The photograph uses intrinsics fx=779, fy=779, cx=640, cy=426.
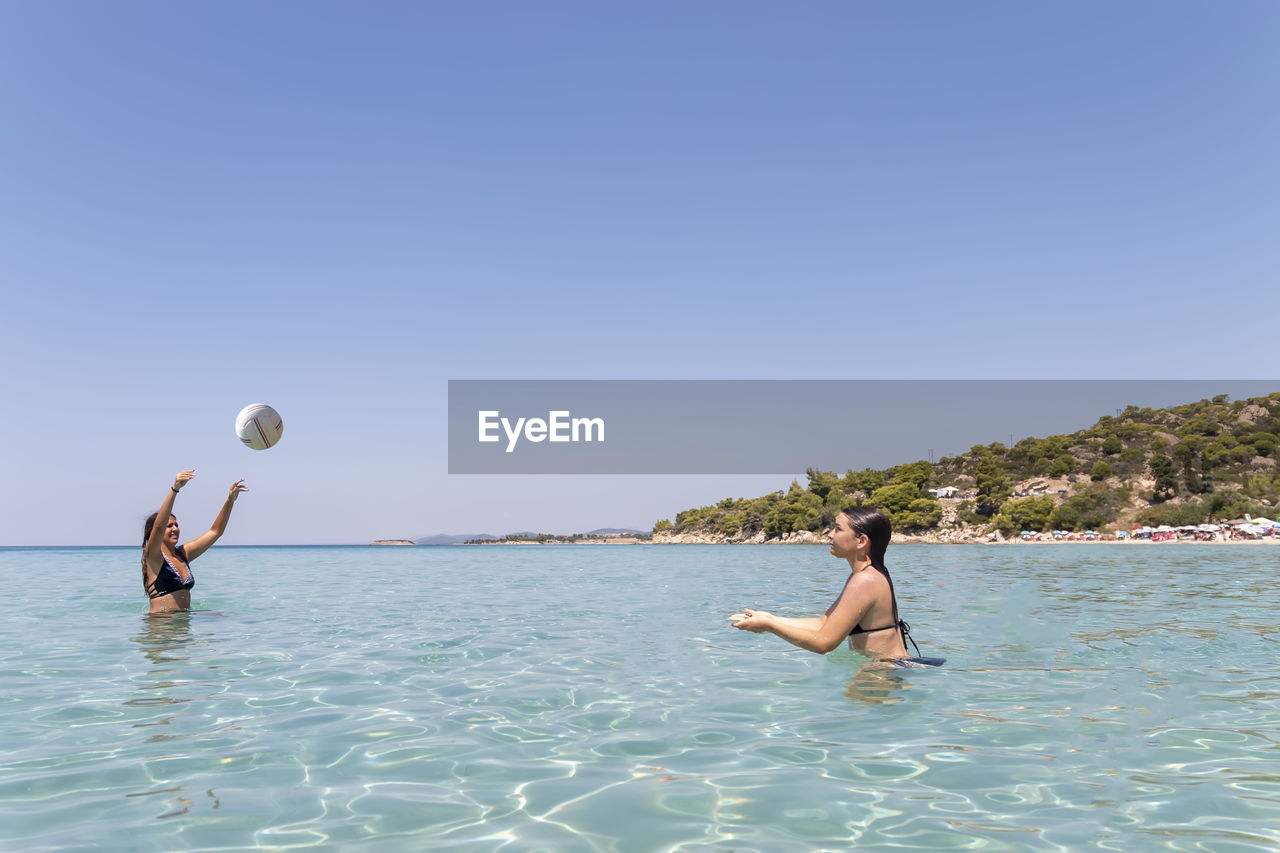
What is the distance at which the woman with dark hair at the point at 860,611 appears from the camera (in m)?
6.28

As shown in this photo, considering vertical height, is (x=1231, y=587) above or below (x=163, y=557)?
below

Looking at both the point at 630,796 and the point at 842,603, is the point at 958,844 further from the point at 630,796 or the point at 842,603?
the point at 842,603

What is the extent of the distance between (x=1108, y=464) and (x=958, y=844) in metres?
114

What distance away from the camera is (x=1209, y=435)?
105 meters

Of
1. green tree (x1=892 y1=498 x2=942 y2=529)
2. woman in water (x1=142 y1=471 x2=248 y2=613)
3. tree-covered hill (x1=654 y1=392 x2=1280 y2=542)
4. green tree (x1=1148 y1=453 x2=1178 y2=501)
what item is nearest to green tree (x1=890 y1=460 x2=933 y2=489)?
tree-covered hill (x1=654 y1=392 x2=1280 y2=542)

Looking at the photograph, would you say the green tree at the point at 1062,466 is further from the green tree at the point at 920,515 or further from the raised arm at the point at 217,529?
the raised arm at the point at 217,529

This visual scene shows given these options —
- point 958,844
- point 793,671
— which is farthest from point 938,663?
point 958,844

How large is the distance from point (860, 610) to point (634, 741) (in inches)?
96.9

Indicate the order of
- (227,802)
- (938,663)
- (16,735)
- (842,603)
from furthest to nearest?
(938,663)
(842,603)
(16,735)
(227,802)

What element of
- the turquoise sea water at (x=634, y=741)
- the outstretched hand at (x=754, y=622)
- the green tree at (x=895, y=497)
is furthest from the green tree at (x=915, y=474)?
the outstretched hand at (x=754, y=622)

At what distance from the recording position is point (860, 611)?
6781 millimetres

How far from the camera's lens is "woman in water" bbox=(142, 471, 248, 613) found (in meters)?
11.2

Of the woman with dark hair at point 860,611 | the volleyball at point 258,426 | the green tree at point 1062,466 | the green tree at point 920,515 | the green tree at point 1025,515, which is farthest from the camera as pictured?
the green tree at point 1062,466

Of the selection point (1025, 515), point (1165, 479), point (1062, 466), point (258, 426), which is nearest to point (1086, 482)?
point (1062, 466)
